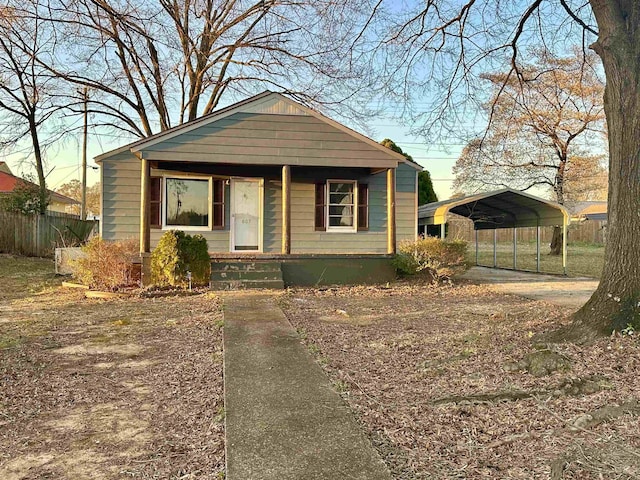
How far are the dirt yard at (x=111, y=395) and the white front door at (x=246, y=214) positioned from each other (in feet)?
16.8

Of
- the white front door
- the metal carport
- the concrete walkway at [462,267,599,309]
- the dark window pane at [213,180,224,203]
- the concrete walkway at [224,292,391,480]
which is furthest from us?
the metal carport

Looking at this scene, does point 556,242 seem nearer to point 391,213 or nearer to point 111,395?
point 391,213

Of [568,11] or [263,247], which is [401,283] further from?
[568,11]

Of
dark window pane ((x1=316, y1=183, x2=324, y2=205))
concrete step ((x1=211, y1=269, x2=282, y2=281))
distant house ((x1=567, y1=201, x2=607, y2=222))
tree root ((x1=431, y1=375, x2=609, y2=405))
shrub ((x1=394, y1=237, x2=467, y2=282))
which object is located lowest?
tree root ((x1=431, y1=375, x2=609, y2=405))

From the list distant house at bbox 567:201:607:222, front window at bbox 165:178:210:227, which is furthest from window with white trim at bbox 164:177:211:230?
distant house at bbox 567:201:607:222

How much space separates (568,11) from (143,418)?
823 cm

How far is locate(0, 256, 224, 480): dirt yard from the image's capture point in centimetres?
288

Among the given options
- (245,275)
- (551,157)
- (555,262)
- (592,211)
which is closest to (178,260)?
(245,275)

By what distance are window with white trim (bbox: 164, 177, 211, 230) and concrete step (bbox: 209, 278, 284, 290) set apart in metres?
2.65

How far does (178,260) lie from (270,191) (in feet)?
12.0

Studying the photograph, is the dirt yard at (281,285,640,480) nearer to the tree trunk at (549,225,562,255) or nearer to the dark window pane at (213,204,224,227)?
the dark window pane at (213,204,224,227)

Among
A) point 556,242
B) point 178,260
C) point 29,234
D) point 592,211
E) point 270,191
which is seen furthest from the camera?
point 592,211

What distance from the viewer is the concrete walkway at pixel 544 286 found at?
32.2 feet

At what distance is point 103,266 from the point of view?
10141 mm
